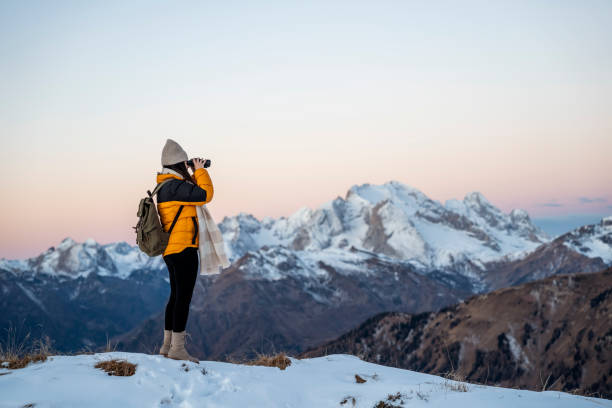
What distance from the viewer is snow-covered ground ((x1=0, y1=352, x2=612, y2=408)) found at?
8.94 m

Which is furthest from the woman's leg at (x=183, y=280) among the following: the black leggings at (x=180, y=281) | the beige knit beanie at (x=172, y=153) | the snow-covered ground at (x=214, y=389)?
the beige knit beanie at (x=172, y=153)

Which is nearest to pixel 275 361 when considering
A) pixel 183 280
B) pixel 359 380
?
pixel 359 380

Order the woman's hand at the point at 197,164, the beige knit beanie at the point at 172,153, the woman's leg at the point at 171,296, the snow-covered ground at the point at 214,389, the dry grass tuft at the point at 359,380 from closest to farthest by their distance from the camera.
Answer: the snow-covered ground at the point at 214,389 < the woman's leg at the point at 171,296 < the woman's hand at the point at 197,164 < the beige knit beanie at the point at 172,153 < the dry grass tuft at the point at 359,380

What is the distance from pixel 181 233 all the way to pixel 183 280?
107 centimetres

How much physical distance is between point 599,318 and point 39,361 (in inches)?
8521

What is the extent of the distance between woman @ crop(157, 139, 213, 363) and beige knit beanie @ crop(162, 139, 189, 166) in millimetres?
122

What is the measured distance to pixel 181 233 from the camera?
11.6m

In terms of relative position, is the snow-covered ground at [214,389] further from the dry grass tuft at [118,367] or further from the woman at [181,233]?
the woman at [181,233]

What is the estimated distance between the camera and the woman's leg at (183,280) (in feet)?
38.0

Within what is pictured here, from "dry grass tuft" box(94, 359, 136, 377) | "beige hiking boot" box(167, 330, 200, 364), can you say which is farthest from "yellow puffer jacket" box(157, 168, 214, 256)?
"dry grass tuft" box(94, 359, 136, 377)

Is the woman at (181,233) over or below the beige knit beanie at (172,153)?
below

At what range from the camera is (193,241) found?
1177 centimetres

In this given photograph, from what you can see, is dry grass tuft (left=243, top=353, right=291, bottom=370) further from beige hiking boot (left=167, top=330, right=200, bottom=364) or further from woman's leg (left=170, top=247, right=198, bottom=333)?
woman's leg (left=170, top=247, right=198, bottom=333)

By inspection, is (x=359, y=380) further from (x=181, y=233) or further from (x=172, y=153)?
(x=172, y=153)
